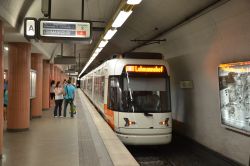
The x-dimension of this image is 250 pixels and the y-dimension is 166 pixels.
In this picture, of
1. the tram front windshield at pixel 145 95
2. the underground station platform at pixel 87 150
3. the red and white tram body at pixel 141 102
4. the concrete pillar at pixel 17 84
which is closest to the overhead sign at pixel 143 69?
the red and white tram body at pixel 141 102

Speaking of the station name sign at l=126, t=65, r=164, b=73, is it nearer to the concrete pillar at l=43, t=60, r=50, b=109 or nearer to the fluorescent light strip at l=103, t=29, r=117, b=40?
the fluorescent light strip at l=103, t=29, r=117, b=40

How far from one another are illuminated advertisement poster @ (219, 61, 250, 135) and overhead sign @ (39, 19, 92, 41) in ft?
11.6

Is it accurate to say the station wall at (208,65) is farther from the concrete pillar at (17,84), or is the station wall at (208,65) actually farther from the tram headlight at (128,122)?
the concrete pillar at (17,84)

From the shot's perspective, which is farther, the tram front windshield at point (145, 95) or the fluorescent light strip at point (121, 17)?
the tram front windshield at point (145, 95)

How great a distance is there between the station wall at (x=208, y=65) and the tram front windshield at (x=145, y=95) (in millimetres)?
1222

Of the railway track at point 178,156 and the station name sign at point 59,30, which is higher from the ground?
the station name sign at point 59,30

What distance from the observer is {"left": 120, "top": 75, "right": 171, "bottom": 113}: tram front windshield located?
9.45 meters

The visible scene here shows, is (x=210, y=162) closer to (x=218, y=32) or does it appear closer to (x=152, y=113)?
(x=152, y=113)

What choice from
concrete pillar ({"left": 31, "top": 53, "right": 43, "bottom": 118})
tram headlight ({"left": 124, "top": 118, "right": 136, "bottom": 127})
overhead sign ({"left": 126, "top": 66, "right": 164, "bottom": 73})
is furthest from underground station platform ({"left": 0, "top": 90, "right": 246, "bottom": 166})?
concrete pillar ({"left": 31, "top": 53, "right": 43, "bottom": 118})

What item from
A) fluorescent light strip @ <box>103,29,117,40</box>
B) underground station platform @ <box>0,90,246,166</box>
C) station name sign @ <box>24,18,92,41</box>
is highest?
fluorescent light strip @ <box>103,29,117,40</box>

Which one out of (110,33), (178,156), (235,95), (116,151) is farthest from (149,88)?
(116,151)

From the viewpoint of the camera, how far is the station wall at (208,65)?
7323mm

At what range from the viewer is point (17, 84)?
34.3ft

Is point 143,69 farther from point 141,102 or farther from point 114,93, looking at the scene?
point 114,93
